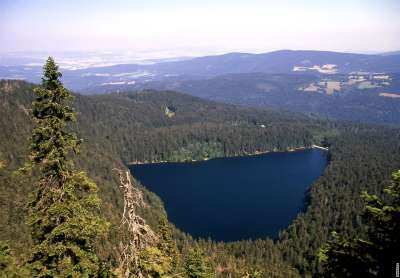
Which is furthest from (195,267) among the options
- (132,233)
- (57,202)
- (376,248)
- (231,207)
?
(231,207)

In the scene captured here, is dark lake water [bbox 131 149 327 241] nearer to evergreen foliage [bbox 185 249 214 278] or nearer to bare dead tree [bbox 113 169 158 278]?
evergreen foliage [bbox 185 249 214 278]

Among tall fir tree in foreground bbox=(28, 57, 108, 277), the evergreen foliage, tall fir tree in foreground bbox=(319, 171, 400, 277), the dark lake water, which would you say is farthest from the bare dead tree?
the dark lake water

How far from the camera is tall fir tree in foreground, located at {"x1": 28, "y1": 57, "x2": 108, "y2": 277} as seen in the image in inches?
853

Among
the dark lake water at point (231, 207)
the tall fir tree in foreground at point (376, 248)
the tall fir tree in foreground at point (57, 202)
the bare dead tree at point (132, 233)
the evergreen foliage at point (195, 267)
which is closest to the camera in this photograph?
the bare dead tree at point (132, 233)

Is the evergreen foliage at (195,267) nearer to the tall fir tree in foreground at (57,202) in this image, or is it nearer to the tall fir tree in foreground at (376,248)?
the tall fir tree in foreground at (57,202)

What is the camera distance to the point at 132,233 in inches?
627

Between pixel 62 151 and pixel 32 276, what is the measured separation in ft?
22.7

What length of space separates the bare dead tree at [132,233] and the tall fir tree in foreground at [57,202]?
6.29 meters

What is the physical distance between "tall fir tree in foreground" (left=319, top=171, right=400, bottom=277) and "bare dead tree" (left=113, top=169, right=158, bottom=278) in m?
8.87

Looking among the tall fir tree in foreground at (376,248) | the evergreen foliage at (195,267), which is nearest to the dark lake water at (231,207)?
the evergreen foliage at (195,267)

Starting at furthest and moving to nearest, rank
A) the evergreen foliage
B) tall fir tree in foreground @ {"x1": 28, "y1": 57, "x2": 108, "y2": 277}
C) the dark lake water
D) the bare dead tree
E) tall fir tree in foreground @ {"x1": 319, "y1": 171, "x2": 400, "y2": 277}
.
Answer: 1. the dark lake water
2. the evergreen foliage
3. tall fir tree in foreground @ {"x1": 28, "y1": 57, "x2": 108, "y2": 277}
4. tall fir tree in foreground @ {"x1": 319, "y1": 171, "x2": 400, "y2": 277}
5. the bare dead tree

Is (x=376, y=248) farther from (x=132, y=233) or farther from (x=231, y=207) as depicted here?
(x=231, y=207)

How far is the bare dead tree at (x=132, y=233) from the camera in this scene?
51.4 feet

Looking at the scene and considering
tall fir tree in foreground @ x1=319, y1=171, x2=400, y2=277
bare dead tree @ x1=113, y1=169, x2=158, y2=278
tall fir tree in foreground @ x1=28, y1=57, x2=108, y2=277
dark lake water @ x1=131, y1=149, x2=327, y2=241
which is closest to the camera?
bare dead tree @ x1=113, y1=169, x2=158, y2=278
